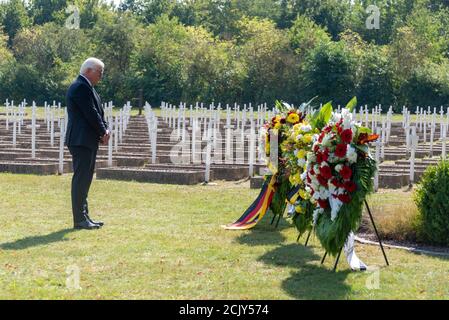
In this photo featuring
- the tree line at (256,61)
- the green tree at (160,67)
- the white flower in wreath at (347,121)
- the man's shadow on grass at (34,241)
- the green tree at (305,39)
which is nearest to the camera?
the white flower in wreath at (347,121)

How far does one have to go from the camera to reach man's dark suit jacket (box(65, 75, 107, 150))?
35.8 feet

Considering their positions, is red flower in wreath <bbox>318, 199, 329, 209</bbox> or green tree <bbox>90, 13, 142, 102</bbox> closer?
red flower in wreath <bbox>318, 199, 329, 209</bbox>

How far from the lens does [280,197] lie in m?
11.8

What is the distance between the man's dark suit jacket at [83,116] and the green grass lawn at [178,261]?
1.11m

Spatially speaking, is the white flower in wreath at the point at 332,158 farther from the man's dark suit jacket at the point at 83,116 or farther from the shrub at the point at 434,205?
the man's dark suit jacket at the point at 83,116

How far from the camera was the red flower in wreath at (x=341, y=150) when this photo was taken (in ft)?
28.1

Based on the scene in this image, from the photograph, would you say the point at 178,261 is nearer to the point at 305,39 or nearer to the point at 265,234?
the point at 265,234

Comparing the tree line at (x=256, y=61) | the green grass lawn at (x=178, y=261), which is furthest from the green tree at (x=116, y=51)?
the green grass lawn at (x=178, y=261)

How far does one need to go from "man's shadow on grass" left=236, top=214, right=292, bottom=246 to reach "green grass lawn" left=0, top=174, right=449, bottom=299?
1 centimetres

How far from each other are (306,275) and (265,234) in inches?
99.9

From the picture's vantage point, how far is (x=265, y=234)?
11.1 meters

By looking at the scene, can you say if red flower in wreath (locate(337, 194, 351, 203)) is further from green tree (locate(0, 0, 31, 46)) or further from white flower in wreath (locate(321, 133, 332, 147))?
green tree (locate(0, 0, 31, 46))

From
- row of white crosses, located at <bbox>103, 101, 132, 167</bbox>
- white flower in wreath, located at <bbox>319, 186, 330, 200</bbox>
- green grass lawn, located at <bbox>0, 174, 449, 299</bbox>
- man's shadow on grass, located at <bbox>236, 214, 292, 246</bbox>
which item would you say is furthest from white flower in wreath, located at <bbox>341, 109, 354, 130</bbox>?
row of white crosses, located at <bbox>103, 101, 132, 167</bbox>
